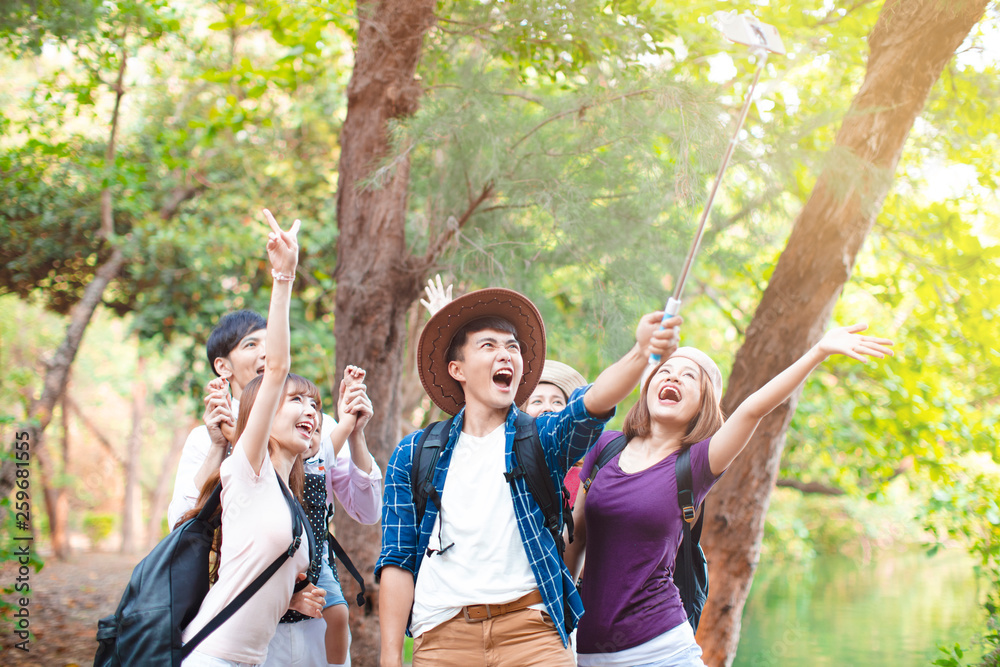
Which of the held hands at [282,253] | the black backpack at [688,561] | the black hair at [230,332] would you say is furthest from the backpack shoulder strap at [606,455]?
the black hair at [230,332]

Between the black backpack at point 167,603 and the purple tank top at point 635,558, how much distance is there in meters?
0.79

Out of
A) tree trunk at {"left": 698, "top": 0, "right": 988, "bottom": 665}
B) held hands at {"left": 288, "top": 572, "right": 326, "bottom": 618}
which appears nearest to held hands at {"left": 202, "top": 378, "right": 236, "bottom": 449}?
held hands at {"left": 288, "top": 572, "right": 326, "bottom": 618}

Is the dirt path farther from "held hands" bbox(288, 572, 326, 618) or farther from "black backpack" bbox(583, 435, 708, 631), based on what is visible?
"black backpack" bbox(583, 435, 708, 631)

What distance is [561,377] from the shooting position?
274 centimetres

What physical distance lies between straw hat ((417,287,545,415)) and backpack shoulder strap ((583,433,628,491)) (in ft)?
0.95

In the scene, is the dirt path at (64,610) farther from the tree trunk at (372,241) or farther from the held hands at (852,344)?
the held hands at (852,344)

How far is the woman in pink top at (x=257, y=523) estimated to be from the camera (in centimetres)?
172

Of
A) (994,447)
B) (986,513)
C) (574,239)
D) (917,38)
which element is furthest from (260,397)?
(994,447)

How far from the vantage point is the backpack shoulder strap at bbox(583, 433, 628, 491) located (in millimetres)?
2105

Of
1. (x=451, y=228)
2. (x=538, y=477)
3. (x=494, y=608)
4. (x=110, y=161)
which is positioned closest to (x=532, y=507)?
(x=538, y=477)

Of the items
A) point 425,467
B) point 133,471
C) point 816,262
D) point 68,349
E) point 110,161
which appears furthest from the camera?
point 133,471

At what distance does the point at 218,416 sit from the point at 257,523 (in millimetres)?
378

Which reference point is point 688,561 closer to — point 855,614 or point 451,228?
point 451,228

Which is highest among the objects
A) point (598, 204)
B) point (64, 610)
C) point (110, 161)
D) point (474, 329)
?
point (110, 161)
